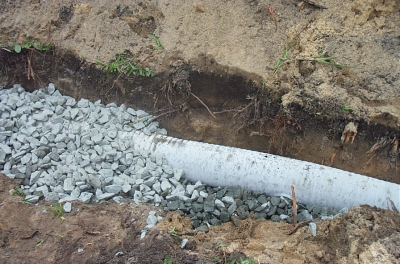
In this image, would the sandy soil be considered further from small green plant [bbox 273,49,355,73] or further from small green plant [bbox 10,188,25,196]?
small green plant [bbox 273,49,355,73]

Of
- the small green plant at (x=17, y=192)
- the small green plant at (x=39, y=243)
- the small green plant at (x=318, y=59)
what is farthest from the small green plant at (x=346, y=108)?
the small green plant at (x=17, y=192)

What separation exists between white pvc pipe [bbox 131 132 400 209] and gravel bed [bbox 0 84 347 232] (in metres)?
0.09

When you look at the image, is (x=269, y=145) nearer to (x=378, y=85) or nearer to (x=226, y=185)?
A: (x=226, y=185)

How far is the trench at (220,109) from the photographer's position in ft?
14.1

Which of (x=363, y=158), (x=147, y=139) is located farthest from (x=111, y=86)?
(x=363, y=158)

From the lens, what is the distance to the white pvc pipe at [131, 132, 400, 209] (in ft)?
12.5

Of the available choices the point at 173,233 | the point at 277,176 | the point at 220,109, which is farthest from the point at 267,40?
the point at 173,233

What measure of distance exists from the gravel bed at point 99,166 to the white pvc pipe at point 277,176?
0.30 feet

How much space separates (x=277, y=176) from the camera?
12.8 ft

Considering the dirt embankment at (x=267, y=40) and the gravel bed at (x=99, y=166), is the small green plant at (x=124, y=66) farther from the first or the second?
the gravel bed at (x=99, y=166)

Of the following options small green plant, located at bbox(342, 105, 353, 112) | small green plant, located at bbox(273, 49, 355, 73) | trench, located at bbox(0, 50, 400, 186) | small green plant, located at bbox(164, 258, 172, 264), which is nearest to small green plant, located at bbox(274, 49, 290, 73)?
small green plant, located at bbox(273, 49, 355, 73)

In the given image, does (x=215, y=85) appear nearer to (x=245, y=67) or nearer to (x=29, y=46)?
(x=245, y=67)

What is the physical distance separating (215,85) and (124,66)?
3.39ft

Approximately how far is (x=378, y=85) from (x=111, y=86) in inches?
110
